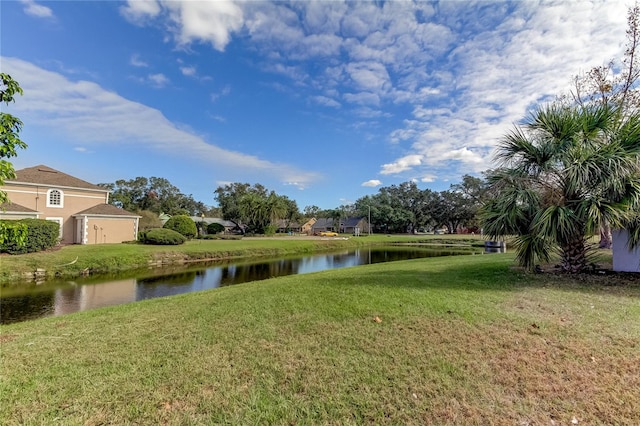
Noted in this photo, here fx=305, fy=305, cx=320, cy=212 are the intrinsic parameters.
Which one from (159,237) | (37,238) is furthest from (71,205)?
(37,238)

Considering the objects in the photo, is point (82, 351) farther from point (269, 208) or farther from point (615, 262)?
point (269, 208)

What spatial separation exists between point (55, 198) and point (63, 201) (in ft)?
1.72

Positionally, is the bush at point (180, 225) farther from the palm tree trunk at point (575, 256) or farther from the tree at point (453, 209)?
the tree at point (453, 209)

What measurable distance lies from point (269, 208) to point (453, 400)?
47.7m

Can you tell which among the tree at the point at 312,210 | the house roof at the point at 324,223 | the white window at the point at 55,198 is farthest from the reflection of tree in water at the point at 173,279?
the tree at the point at 312,210

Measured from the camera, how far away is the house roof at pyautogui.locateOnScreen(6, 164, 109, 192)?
74.2ft

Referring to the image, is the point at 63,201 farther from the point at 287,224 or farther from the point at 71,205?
the point at 287,224

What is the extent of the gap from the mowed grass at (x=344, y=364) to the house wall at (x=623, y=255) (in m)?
2.49

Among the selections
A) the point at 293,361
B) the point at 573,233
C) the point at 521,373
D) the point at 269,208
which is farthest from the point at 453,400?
the point at 269,208

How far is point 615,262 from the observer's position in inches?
304

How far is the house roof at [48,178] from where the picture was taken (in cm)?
2262

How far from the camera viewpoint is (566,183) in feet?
24.2

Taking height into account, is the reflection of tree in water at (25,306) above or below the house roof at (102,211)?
below

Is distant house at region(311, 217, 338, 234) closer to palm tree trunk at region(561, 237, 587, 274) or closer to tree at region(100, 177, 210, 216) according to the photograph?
tree at region(100, 177, 210, 216)
